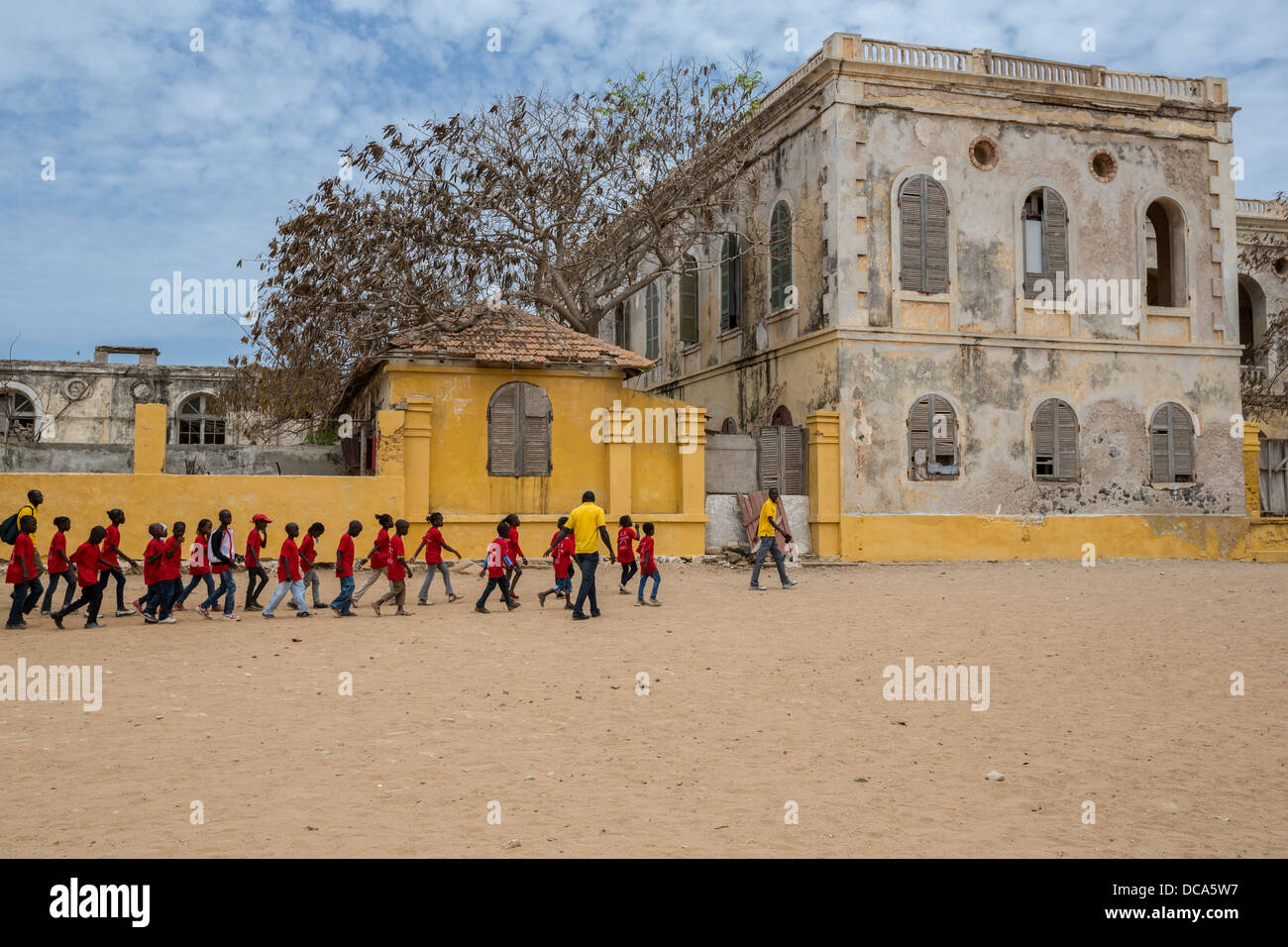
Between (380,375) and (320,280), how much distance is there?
2072mm

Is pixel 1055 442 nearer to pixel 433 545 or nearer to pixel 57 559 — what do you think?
pixel 433 545

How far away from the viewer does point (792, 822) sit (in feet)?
16.2

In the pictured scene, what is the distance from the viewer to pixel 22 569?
11.0m

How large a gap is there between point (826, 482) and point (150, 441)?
1169 centimetres

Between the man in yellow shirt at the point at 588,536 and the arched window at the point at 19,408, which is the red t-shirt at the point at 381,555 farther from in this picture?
the arched window at the point at 19,408

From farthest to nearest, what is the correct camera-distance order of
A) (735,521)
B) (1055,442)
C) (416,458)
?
(1055,442)
(735,521)
(416,458)

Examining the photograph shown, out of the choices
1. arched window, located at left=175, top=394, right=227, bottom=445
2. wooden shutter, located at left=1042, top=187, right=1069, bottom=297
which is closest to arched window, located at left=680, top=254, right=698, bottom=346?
wooden shutter, located at left=1042, top=187, right=1069, bottom=297

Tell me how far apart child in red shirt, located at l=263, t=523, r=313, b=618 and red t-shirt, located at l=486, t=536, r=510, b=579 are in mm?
2305

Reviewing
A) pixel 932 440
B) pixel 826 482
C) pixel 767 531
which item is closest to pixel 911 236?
pixel 932 440

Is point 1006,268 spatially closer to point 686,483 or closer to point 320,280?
point 686,483

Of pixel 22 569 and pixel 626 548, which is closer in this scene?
pixel 22 569

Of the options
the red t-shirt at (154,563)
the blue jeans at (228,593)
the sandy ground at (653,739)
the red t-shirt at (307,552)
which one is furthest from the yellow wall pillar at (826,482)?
the red t-shirt at (154,563)

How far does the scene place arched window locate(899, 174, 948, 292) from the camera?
19078mm
